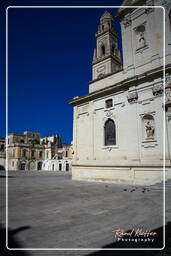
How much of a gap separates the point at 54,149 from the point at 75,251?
56735 millimetres

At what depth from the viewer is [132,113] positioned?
44.3 feet

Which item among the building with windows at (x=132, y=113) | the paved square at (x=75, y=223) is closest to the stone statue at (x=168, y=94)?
the building with windows at (x=132, y=113)

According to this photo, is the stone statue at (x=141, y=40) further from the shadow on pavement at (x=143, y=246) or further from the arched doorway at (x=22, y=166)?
the arched doorway at (x=22, y=166)

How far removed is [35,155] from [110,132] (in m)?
45.4

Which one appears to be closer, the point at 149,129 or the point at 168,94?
the point at 168,94

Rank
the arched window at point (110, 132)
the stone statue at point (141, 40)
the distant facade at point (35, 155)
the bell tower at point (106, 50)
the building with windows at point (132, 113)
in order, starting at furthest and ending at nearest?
1. the distant facade at point (35, 155)
2. the bell tower at point (106, 50)
3. the arched window at point (110, 132)
4. the stone statue at point (141, 40)
5. the building with windows at point (132, 113)

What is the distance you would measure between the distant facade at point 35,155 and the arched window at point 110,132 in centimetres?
3570

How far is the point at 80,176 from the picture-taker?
52.4 ft

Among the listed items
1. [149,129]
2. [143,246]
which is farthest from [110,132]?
[143,246]

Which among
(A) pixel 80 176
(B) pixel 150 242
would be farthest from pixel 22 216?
(A) pixel 80 176

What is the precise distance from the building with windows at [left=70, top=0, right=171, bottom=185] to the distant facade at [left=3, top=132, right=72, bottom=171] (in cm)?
3439

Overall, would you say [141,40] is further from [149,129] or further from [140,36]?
[149,129]

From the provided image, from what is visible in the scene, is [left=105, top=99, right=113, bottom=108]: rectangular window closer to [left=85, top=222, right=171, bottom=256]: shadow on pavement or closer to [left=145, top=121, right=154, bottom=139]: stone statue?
[left=145, top=121, right=154, bottom=139]: stone statue

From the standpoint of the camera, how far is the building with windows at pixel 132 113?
466 inches
